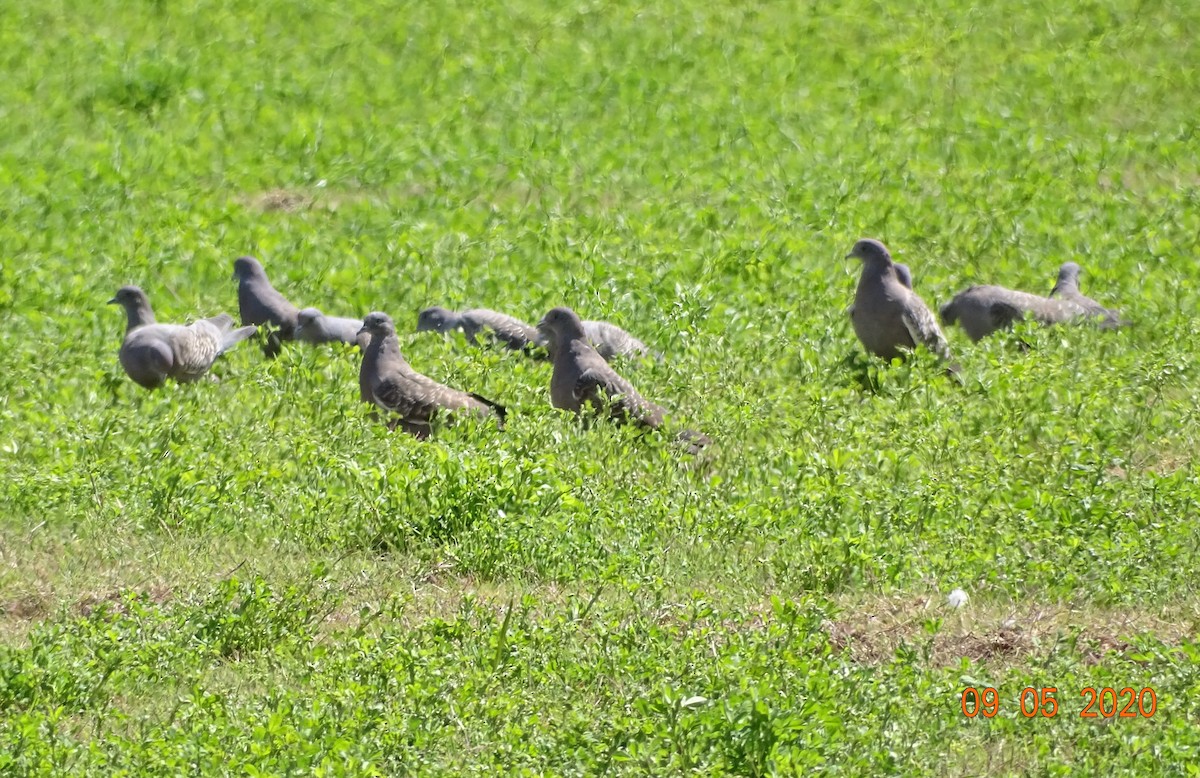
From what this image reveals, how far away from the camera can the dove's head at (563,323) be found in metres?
10.4

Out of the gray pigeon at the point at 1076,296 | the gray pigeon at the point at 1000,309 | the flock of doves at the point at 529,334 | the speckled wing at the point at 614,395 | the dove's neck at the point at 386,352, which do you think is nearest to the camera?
the speckled wing at the point at 614,395

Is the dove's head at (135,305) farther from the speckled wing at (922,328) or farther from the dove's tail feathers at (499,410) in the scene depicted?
the speckled wing at (922,328)

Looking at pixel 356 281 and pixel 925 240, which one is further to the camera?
pixel 925 240

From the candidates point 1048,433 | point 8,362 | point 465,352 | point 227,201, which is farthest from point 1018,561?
point 227,201

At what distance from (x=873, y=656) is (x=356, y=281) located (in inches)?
271

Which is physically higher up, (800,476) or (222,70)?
(222,70)

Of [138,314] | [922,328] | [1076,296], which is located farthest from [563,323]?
[1076,296]

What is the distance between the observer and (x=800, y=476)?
853 cm

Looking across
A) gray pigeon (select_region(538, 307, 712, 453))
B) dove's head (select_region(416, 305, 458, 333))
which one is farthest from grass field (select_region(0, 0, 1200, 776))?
dove's head (select_region(416, 305, 458, 333))

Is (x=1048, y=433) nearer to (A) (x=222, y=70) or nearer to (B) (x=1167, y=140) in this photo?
(B) (x=1167, y=140)

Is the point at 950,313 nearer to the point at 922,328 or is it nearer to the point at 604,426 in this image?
the point at 922,328

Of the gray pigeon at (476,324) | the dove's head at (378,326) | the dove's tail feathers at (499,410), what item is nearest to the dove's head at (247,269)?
the gray pigeon at (476,324)

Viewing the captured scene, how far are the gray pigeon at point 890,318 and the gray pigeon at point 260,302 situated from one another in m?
4.01

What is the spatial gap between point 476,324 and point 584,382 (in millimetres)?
1746
